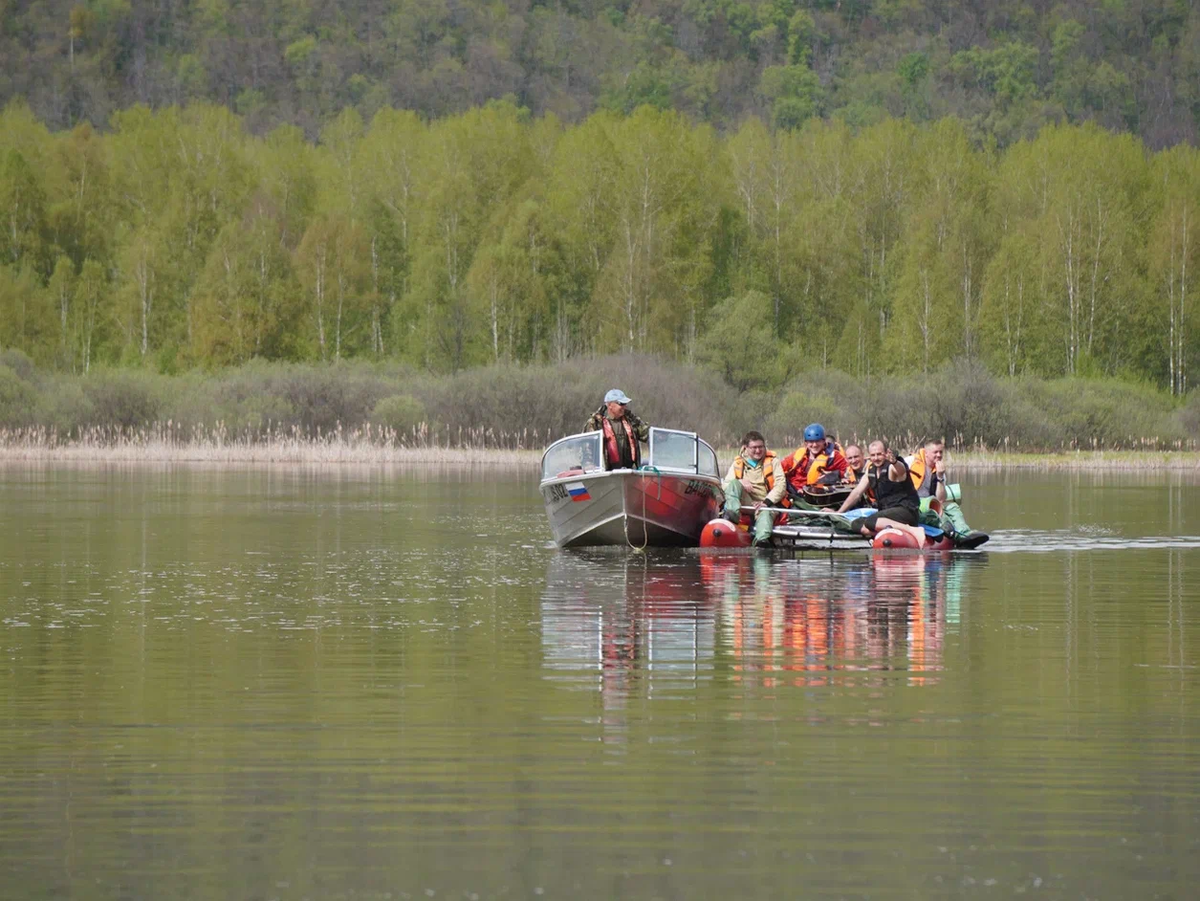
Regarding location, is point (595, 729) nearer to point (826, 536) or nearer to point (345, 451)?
point (826, 536)

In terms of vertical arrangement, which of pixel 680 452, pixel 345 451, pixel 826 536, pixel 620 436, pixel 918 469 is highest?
pixel 620 436

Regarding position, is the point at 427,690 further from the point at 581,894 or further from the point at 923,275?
the point at 923,275

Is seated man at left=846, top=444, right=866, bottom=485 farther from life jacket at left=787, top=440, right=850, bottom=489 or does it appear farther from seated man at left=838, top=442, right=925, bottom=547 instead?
seated man at left=838, top=442, right=925, bottom=547

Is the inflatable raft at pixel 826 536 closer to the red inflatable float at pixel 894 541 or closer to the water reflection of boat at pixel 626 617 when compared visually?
the red inflatable float at pixel 894 541

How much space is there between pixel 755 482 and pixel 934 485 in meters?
2.41

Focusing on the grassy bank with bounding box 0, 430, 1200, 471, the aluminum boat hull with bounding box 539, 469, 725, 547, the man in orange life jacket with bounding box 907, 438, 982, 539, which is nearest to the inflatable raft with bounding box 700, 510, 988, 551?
the man in orange life jacket with bounding box 907, 438, 982, 539

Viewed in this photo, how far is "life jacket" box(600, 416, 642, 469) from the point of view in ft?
96.3

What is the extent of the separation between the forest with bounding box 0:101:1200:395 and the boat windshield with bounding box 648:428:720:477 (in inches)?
1723

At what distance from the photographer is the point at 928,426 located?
63.7 m

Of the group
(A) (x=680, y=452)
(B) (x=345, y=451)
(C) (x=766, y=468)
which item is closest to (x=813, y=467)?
(C) (x=766, y=468)

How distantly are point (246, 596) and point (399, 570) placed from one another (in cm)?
372

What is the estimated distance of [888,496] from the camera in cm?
2884

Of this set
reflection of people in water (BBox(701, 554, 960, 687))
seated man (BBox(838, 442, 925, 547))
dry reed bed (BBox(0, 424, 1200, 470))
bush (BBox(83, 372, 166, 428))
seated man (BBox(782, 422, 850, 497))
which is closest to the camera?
reflection of people in water (BBox(701, 554, 960, 687))

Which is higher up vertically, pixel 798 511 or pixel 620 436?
pixel 620 436
